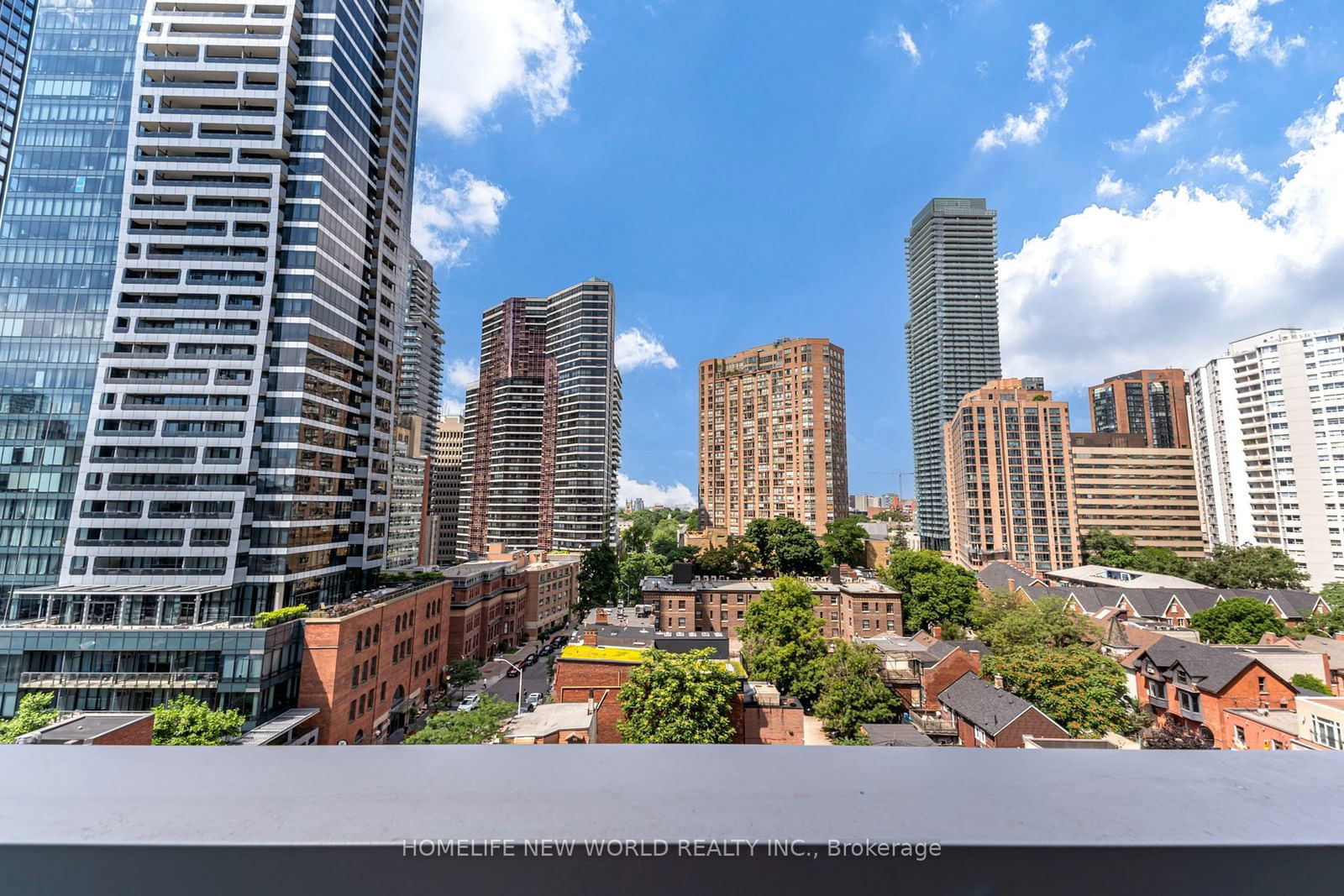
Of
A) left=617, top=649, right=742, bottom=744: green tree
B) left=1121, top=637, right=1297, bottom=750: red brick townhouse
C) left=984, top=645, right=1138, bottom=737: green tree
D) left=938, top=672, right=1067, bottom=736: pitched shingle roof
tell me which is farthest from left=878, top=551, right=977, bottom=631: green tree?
left=617, top=649, right=742, bottom=744: green tree

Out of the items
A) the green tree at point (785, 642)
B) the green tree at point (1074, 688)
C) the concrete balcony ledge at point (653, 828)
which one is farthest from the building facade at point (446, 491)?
the concrete balcony ledge at point (653, 828)

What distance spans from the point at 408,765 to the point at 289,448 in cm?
2689

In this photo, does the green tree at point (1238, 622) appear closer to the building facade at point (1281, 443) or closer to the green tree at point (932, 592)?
the green tree at point (932, 592)

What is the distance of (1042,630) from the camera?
23281mm

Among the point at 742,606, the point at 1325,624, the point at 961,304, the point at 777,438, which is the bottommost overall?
the point at 742,606

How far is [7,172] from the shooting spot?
74.1ft

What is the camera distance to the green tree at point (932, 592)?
3184 cm

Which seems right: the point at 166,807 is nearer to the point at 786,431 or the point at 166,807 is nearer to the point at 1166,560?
the point at 786,431

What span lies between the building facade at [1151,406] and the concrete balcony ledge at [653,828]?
8483cm

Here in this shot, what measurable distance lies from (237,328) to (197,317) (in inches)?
67.5

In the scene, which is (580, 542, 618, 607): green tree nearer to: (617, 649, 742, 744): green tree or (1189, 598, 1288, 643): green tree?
(617, 649, 742, 744): green tree

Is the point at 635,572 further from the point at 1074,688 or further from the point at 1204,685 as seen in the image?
the point at 1204,685

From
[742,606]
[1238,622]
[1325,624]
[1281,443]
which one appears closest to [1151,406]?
[1281,443]

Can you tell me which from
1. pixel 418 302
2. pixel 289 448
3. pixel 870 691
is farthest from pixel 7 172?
pixel 418 302
